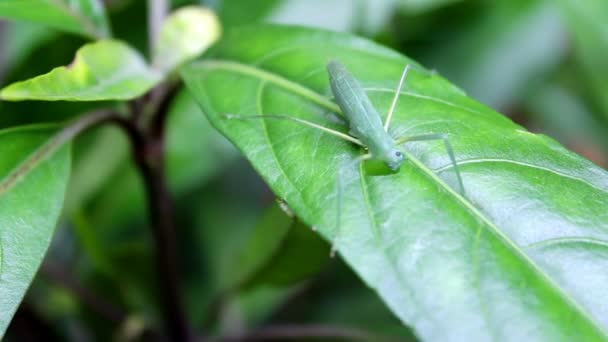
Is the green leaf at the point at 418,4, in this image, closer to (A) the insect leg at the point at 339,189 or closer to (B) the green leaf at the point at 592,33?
(B) the green leaf at the point at 592,33

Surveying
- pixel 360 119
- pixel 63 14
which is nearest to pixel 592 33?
pixel 360 119

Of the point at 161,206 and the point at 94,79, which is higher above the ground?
the point at 94,79

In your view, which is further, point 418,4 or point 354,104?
point 418,4

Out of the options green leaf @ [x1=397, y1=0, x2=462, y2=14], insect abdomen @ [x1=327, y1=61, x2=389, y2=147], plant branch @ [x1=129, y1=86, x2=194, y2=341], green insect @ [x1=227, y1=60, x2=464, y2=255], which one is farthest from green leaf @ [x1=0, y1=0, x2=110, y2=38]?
green leaf @ [x1=397, y1=0, x2=462, y2=14]

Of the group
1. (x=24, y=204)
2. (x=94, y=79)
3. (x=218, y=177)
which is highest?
(x=94, y=79)

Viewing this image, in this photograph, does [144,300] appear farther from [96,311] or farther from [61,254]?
[61,254]

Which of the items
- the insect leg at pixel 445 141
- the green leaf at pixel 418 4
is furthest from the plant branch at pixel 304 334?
the green leaf at pixel 418 4

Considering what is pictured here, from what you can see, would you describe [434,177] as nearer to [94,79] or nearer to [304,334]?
[94,79]

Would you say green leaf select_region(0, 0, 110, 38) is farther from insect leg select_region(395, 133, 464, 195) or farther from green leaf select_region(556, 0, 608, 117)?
green leaf select_region(556, 0, 608, 117)
